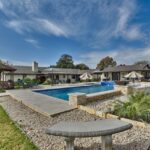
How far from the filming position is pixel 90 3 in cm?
1511

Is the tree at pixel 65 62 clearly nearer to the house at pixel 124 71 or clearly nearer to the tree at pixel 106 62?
the tree at pixel 106 62

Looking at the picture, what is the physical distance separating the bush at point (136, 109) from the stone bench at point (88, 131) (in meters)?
3.13

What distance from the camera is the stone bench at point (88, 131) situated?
3779 mm

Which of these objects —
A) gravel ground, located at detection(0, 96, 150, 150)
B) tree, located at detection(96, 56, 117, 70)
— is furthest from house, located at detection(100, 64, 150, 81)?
gravel ground, located at detection(0, 96, 150, 150)

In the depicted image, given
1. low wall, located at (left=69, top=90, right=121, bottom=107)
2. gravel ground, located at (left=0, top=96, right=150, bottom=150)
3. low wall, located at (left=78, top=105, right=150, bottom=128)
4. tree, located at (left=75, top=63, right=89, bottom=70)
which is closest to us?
gravel ground, located at (left=0, top=96, right=150, bottom=150)

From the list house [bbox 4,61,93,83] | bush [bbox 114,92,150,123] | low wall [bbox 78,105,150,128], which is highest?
house [bbox 4,61,93,83]

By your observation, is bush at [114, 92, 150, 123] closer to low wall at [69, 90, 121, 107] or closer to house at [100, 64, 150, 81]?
low wall at [69, 90, 121, 107]

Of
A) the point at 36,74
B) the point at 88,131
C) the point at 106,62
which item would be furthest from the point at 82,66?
the point at 88,131

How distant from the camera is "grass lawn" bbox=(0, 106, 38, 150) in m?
4.88

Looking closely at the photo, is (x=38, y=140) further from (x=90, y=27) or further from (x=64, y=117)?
(x=90, y=27)

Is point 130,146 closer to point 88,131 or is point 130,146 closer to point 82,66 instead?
point 88,131

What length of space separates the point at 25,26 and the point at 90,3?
10736 millimetres

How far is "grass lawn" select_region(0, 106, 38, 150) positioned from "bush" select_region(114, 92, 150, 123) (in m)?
3.87

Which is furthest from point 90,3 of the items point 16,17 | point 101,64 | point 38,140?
point 101,64
